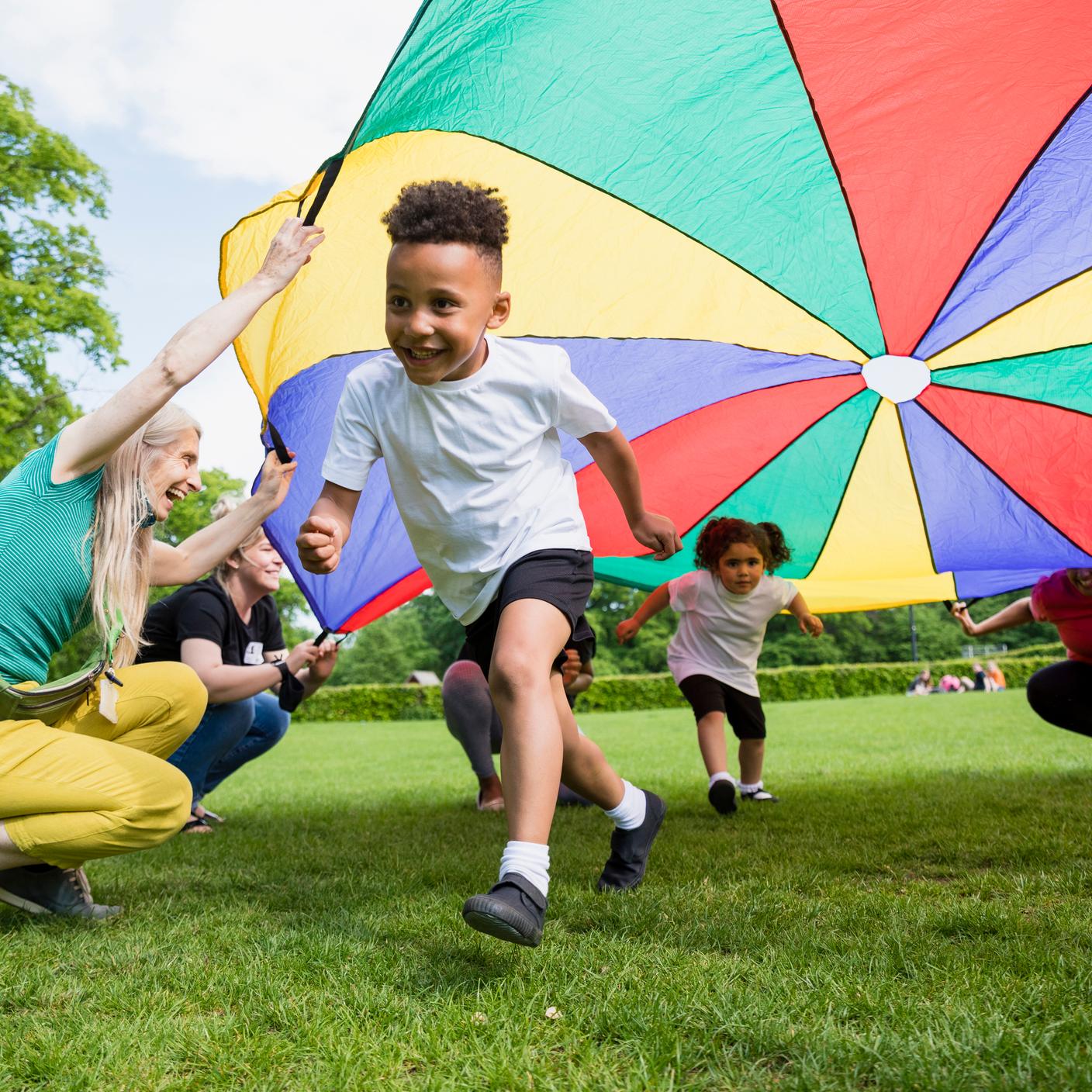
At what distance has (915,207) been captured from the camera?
11.3ft

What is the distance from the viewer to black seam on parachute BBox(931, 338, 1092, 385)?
12.5 feet

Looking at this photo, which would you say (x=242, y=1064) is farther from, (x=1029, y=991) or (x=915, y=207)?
(x=915, y=207)

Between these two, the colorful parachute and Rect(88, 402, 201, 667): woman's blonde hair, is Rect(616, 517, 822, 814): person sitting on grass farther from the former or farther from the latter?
Rect(88, 402, 201, 667): woman's blonde hair

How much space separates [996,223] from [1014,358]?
69cm

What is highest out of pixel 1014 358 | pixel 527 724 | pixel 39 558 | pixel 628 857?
pixel 1014 358

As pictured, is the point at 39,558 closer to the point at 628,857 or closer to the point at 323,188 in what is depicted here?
the point at 323,188

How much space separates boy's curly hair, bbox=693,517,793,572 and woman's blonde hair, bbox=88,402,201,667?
2.56m

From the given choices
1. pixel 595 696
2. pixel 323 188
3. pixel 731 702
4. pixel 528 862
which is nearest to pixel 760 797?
pixel 731 702

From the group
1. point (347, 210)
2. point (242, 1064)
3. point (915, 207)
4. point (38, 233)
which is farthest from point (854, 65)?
point (38, 233)

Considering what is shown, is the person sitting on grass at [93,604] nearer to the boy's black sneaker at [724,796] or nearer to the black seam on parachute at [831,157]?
the black seam on parachute at [831,157]

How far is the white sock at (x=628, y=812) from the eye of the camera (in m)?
2.61

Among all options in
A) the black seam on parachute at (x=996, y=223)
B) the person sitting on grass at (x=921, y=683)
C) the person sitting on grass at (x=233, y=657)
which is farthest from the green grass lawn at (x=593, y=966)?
the person sitting on grass at (x=921, y=683)

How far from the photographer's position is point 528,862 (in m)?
1.87

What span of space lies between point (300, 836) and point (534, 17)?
3.03 m
